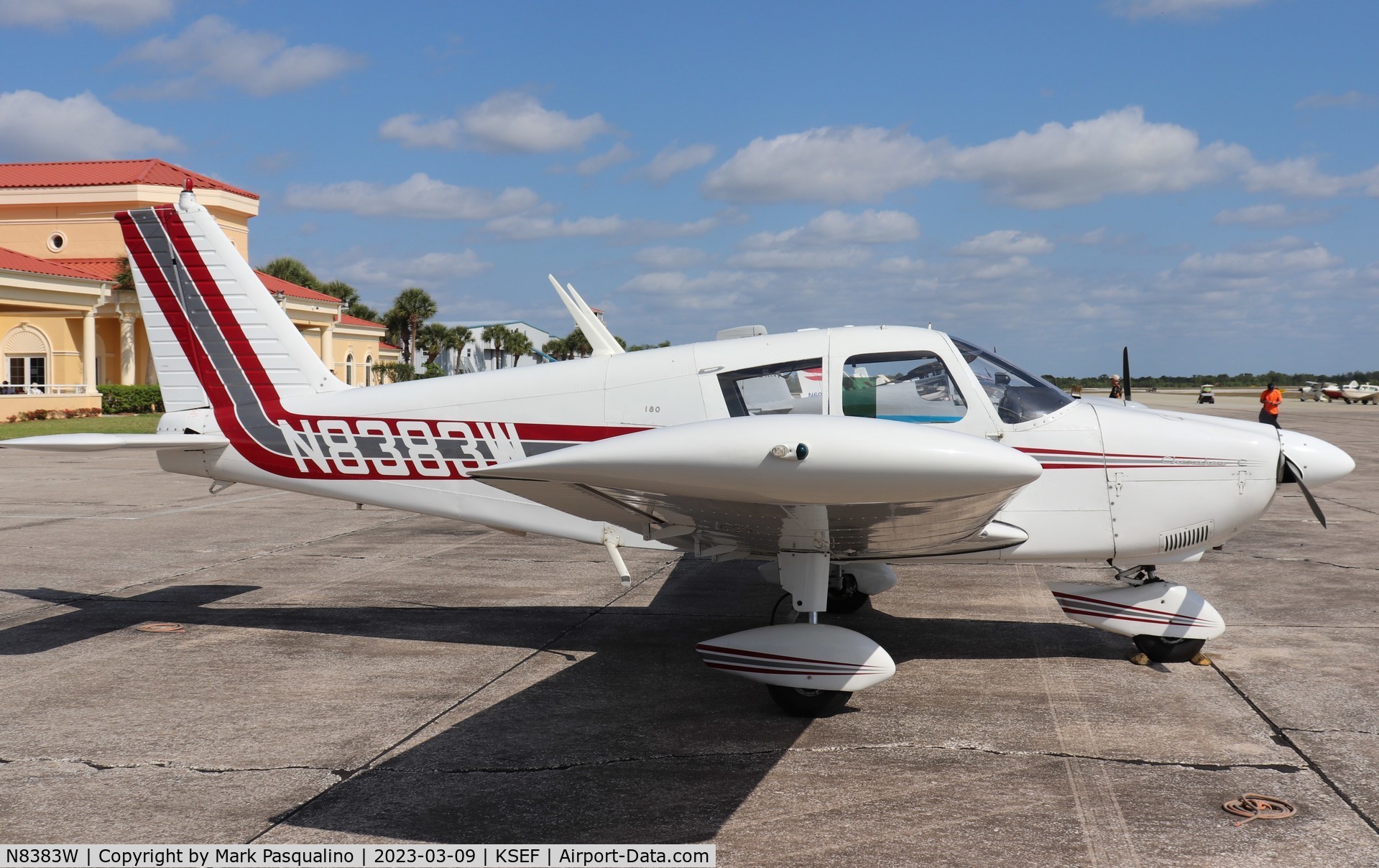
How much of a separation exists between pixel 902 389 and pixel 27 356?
142ft

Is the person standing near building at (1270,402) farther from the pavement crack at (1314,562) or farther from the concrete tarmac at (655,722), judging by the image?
the concrete tarmac at (655,722)

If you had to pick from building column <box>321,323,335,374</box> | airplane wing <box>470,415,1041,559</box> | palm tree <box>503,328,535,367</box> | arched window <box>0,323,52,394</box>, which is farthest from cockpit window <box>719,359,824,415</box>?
palm tree <box>503,328,535,367</box>

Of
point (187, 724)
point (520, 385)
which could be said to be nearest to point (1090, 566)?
point (520, 385)

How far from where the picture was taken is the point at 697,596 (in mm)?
8758

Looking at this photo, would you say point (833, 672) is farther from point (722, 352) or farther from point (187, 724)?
point (187, 724)

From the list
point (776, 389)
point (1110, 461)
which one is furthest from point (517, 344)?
point (1110, 461)

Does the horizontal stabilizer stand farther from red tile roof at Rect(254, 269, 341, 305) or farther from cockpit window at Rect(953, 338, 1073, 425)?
red tile roof at Rect(254, 269, 341, 305)

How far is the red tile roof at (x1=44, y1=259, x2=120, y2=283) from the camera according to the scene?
44.4 m

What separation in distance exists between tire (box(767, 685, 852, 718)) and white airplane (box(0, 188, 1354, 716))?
0.01 meters

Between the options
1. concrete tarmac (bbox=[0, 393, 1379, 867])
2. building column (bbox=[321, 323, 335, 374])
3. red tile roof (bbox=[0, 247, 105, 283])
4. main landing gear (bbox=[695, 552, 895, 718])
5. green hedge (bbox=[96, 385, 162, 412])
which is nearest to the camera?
concrete tarmac (bbox=[0, 393, 1379, 867])

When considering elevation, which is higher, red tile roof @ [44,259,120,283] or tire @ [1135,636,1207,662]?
red tile roof @ [44,259,120,283]

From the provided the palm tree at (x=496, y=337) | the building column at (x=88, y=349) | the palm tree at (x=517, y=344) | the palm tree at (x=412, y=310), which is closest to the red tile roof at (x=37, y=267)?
the building column at (x=88, y=349)

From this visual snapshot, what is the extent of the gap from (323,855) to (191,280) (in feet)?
16.7

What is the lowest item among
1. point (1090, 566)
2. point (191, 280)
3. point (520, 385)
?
point (1090, 566)
